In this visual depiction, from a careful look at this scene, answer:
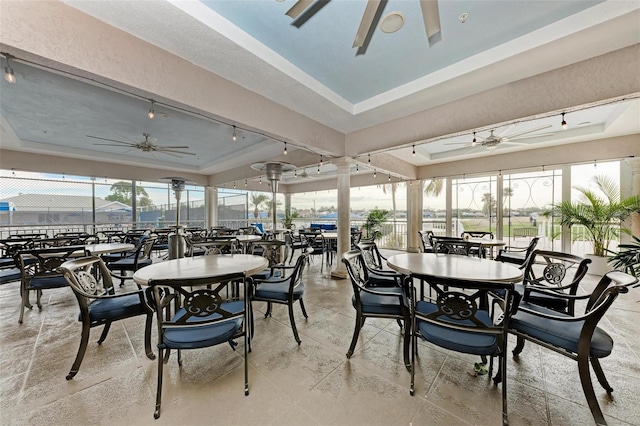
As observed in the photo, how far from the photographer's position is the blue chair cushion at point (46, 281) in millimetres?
2732

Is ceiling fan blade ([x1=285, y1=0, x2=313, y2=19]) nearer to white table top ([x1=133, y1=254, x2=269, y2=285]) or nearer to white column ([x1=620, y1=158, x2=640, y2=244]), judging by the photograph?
white table top ([x1=133, y1=254, x2=269, y2=285])

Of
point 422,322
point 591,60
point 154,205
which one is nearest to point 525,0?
point 591,60

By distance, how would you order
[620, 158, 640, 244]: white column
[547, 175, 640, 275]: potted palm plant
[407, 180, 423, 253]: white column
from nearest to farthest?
[547, 175, 640, 275]: potted palm plant → [620, 158, 640, 244]: white column → [407, 180, 423, 253]: white column

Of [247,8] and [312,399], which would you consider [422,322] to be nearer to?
[312,399]

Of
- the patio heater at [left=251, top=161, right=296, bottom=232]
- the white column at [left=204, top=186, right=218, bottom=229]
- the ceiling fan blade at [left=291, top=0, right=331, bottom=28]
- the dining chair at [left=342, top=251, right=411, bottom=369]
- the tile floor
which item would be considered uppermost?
the ceiling fan blade at [left=291, top=0, right=331, bottom=28]

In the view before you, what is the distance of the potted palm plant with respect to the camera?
4.27m

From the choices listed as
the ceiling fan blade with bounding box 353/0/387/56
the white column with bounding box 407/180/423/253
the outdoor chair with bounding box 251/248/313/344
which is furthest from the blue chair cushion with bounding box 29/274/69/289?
the white column with bounding box 407/180/423/253

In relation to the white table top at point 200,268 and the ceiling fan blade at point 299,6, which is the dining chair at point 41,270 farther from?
the ceiling fan blade at point 299,6

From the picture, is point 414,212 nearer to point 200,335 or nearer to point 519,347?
point 519,347

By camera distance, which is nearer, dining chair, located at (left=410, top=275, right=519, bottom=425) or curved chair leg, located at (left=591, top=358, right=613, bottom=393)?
dining chair, located at (left=410, top=275, right=519, bottom=425)

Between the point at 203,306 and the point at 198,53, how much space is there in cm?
233

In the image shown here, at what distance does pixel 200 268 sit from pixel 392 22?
2.83m

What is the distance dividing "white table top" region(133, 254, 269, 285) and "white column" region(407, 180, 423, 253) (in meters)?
6.42

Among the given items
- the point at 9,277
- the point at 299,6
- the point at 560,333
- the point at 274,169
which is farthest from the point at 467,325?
the point at 9,277
